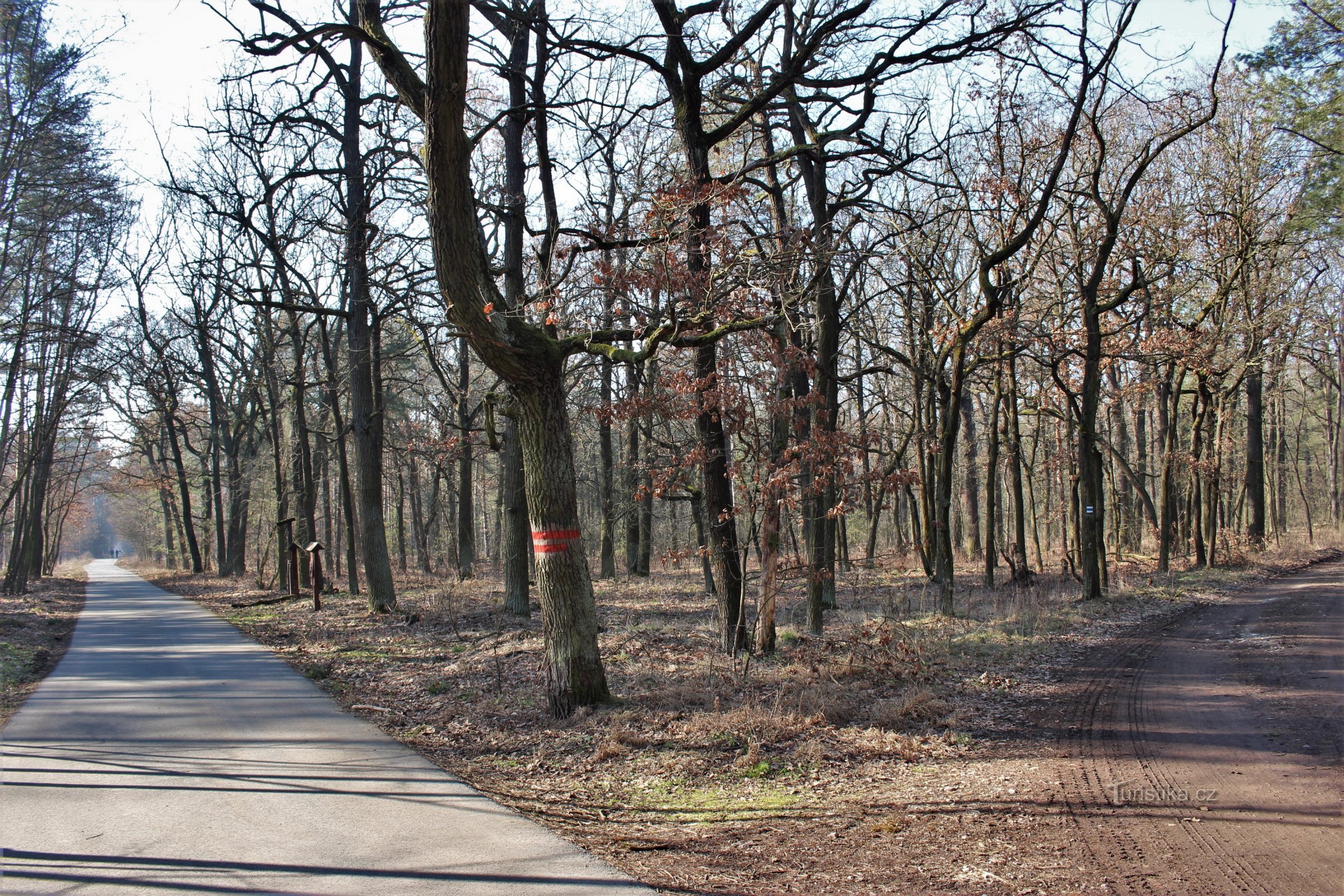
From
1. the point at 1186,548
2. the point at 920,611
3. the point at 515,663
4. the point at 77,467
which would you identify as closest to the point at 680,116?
the point at 515,663

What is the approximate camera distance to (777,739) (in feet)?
22.7

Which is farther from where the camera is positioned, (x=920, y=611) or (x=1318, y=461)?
(x=1318, y=461)

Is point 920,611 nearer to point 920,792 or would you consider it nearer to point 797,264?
point 797,264

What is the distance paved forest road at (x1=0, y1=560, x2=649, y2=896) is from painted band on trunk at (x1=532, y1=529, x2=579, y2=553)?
216 centimetres

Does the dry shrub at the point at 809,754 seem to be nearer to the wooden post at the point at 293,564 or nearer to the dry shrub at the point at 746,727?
the dry shrub at the point at 746,727

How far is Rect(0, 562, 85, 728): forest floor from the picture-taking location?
388 inches

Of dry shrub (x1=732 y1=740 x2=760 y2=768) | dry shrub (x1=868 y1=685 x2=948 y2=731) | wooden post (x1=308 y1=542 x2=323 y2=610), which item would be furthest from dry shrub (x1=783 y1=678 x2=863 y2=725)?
wooden post (x1=308 y1=542 x2=323 y2=610)

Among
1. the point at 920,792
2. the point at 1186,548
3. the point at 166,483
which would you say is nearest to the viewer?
the point at 920,792

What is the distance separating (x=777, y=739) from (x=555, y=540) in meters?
2.78

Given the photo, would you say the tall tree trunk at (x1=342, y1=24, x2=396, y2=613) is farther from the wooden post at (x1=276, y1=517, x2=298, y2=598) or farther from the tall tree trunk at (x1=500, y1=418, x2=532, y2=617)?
the wooden post at (x1=276, y1=517, x2=298, y2=598)

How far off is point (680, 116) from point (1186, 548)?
23.4 metres

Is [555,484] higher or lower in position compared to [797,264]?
lower

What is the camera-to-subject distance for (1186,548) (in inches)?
997

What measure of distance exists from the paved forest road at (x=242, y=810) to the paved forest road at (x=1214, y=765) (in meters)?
3.05
